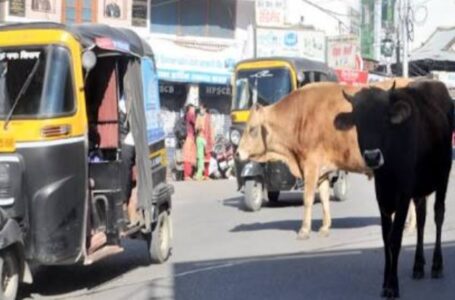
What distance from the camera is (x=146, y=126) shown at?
32.5ft

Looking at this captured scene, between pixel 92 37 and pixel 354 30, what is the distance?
1442 inches

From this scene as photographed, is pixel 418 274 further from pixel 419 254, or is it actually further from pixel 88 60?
pixel 88 60

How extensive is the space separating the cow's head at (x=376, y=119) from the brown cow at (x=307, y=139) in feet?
13.3

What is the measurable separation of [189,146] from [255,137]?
1197 centimetres

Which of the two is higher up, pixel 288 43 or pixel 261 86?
pixel 288 43

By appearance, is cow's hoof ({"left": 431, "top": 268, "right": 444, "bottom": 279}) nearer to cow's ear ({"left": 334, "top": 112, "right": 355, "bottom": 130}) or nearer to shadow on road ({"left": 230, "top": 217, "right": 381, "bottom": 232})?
cow's ear ({"left": 334, "top": 112, "right": 355, "bottom": 130})

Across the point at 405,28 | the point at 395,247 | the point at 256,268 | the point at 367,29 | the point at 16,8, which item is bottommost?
the point at 256,268

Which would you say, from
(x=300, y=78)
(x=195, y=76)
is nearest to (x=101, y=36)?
(x=300, y=78)

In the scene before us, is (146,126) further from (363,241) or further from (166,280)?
(363,241)

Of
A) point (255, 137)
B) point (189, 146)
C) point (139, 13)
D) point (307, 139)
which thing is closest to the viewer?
point (307, 139)

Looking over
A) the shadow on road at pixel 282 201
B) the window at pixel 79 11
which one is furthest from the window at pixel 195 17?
the shadow on road at pixel 282 201

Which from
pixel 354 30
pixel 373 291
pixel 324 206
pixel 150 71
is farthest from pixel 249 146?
pixel 354 30

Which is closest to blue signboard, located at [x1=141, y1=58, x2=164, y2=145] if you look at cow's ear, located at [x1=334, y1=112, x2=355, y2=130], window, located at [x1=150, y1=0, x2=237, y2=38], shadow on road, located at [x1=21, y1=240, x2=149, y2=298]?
shadow on road, located at [x1=21, y1=240, x2=149, y2=298]

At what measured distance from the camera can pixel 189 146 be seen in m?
24.8
